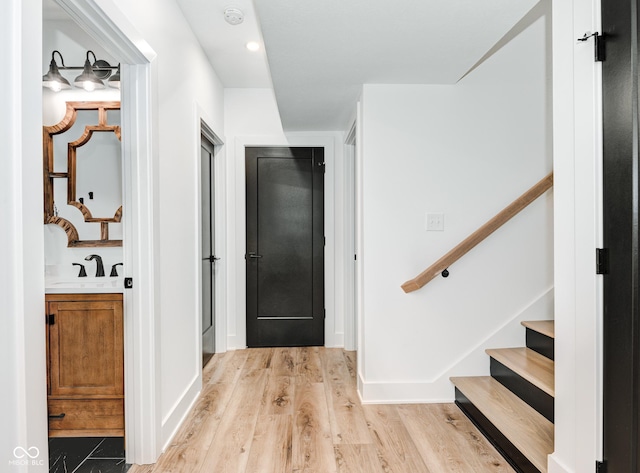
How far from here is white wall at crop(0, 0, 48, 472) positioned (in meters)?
1.03

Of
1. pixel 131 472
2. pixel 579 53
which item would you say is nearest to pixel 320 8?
pixel 579 53

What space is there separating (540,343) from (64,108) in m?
3.44

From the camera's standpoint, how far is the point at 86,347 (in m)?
2.09

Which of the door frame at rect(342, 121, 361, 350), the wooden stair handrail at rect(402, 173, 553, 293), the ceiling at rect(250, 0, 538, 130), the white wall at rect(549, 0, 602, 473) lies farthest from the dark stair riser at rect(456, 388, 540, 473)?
the ceiling at rect(250, 0, 538, 130)

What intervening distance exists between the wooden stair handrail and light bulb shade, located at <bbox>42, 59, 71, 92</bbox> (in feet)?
8.50

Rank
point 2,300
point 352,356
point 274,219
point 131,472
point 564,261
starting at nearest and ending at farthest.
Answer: point 2,300 → point 564,261 → point 131,472 → point 352,356 → point 274,219

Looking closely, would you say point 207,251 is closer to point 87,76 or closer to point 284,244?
point 284,244

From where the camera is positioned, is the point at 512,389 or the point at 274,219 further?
the point at 274,219

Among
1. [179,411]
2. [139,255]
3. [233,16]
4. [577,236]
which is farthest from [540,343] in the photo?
[233,16]

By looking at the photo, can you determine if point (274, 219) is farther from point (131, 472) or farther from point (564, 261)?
point (564, 261)

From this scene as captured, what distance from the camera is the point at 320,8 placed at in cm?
169

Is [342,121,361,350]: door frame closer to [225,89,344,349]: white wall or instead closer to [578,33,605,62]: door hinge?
[225,89,344,349]: white wall

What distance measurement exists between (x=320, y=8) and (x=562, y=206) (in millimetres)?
1311

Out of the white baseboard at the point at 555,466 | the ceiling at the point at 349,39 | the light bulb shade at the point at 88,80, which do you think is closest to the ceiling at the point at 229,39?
the ceiling at the point at 349,39
